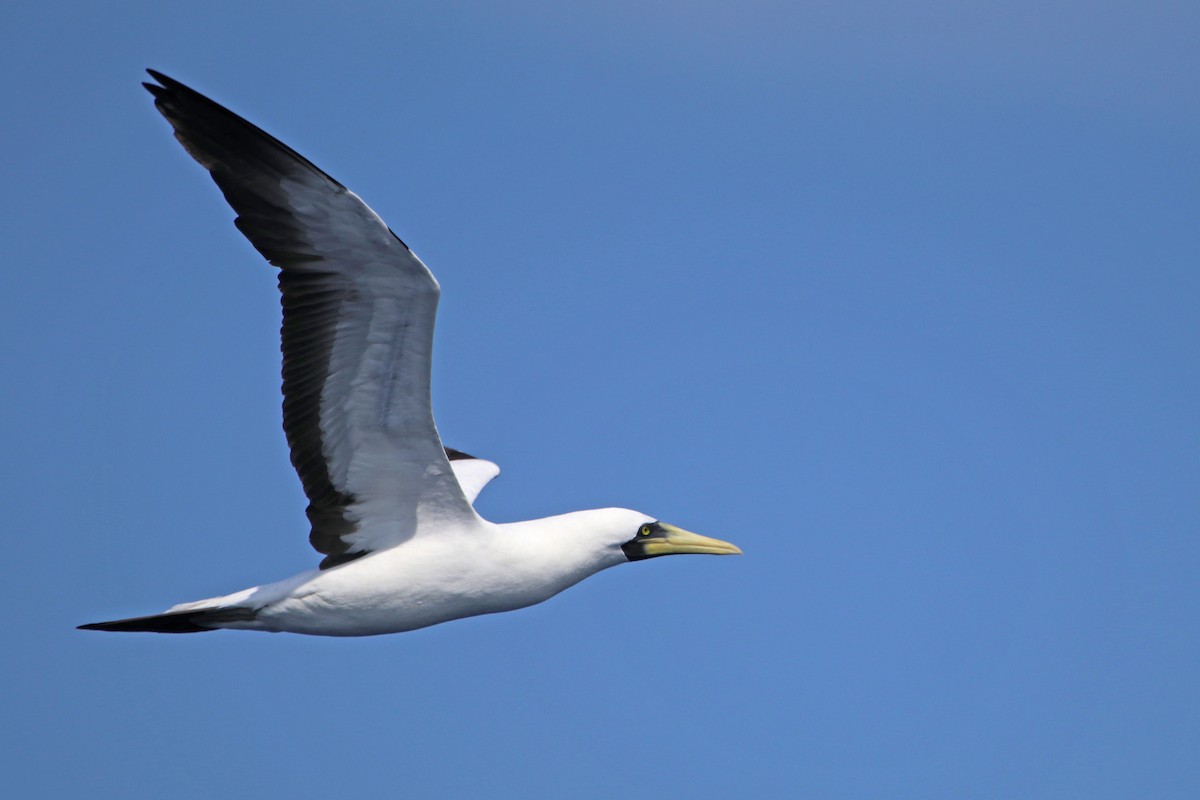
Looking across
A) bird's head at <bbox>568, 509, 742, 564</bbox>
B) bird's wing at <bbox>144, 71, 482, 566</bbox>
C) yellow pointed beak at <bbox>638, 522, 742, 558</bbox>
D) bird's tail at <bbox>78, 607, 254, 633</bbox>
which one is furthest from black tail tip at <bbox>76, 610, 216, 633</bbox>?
yellow pointed beak at <bbox>638, 522, 742, 558</bbox>

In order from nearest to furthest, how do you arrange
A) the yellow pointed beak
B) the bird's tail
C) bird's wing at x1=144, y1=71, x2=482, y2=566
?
bird's wing at x1=144, y1=71, x2=482, y2=566 < the bird's tail < the yellow pointed beak

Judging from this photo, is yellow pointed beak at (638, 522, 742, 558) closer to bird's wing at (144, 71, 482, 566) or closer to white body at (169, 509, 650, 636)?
white body at (169, 509, 650, 636)

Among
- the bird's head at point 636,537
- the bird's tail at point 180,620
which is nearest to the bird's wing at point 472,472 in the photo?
the bird's head at point 636,537

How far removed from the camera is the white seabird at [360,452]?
10820mm

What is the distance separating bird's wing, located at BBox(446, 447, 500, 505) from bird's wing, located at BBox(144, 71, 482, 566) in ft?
10.0

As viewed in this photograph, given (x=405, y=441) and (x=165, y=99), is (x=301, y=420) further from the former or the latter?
(x=165, y=99)

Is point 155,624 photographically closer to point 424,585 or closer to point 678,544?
point 424,585

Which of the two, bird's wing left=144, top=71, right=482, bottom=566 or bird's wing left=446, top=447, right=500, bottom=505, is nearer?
bird's wing left=144, top=71, right=482, bottom=566

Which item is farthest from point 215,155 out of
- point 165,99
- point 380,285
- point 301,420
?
point 301,420

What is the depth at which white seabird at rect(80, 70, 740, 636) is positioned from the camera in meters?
10.8

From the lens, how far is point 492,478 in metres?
16.3

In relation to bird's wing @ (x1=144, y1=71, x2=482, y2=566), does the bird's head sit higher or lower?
lower

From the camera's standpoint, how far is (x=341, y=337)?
1131 centimetres

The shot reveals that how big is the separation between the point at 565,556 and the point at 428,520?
1339mm
